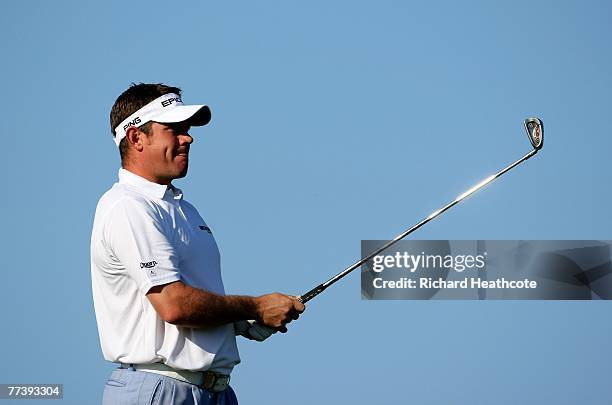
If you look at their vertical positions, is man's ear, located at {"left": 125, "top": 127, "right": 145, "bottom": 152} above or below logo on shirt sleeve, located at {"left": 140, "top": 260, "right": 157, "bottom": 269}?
above

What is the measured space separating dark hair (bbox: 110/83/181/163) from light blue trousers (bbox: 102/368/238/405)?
38.8 inches

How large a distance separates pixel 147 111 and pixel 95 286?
81 centimetres

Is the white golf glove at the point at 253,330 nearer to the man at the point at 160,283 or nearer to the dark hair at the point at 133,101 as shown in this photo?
the man at the point at 160,283

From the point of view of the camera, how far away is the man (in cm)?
385

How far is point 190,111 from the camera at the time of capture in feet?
13.8

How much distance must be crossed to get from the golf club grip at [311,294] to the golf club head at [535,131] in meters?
1.63

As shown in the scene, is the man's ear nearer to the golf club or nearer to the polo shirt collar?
the polo shirt collar

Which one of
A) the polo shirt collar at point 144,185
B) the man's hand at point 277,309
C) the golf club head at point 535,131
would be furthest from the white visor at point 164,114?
the golf club head at point 535,131

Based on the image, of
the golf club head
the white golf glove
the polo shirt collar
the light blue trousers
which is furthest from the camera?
the golf club head

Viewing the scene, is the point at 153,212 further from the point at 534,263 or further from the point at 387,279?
the point at 534,263

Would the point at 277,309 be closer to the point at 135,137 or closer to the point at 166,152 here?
the point at 166,152

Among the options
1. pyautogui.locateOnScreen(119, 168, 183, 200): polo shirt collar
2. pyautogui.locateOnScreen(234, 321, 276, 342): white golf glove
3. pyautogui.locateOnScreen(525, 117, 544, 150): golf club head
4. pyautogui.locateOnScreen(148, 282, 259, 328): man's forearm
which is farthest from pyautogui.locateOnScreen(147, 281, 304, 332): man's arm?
pyautogui.locateOnScreen(525, 117, 544, 150): golf club head

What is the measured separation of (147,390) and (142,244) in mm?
622

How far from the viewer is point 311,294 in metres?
4.47
